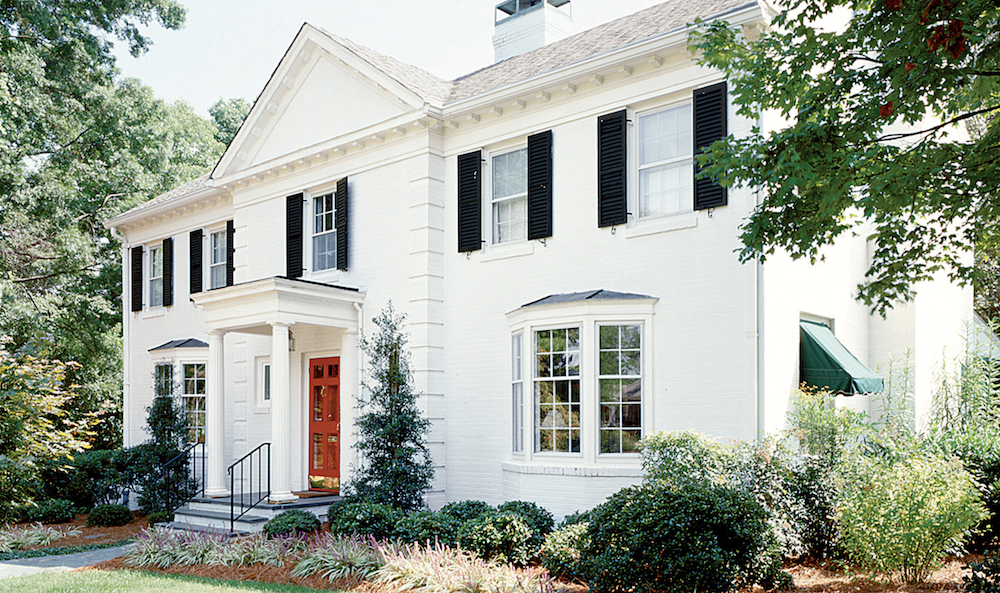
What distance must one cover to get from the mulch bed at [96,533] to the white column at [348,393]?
379cm

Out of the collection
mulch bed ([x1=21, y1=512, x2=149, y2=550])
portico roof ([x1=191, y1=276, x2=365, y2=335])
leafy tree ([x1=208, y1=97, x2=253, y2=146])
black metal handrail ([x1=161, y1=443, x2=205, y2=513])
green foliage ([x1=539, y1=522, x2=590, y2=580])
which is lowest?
mulch bed ([x1=21, y1=512, x2=149, y2=550])

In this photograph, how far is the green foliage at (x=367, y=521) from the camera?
1096 centimetres

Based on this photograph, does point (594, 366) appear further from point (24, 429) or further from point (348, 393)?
point (24, 429)

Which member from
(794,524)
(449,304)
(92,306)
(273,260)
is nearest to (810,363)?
(794,524)

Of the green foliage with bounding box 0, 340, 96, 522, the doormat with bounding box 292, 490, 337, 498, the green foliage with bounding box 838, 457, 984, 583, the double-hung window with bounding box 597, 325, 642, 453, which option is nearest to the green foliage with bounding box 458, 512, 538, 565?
the double-hung window with bounding box 597, 325, 642, 453

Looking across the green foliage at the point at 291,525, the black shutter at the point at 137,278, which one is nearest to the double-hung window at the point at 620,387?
the green foliage at the point at 291,525

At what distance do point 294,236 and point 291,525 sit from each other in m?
5.86

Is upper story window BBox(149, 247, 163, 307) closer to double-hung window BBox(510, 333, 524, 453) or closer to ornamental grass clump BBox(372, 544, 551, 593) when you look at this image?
double-hung window BBox(510, 333, 524, 453)

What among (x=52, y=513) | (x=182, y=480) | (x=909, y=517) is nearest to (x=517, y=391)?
(x=909, y=517)

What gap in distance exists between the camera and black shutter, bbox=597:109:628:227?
11898mm

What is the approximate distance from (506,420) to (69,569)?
6.34 meters

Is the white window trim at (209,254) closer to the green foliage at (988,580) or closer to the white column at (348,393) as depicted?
the white column at (348,393)

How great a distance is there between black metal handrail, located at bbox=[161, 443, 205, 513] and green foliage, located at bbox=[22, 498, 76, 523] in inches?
74.2

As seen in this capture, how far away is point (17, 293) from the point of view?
74.4ft
